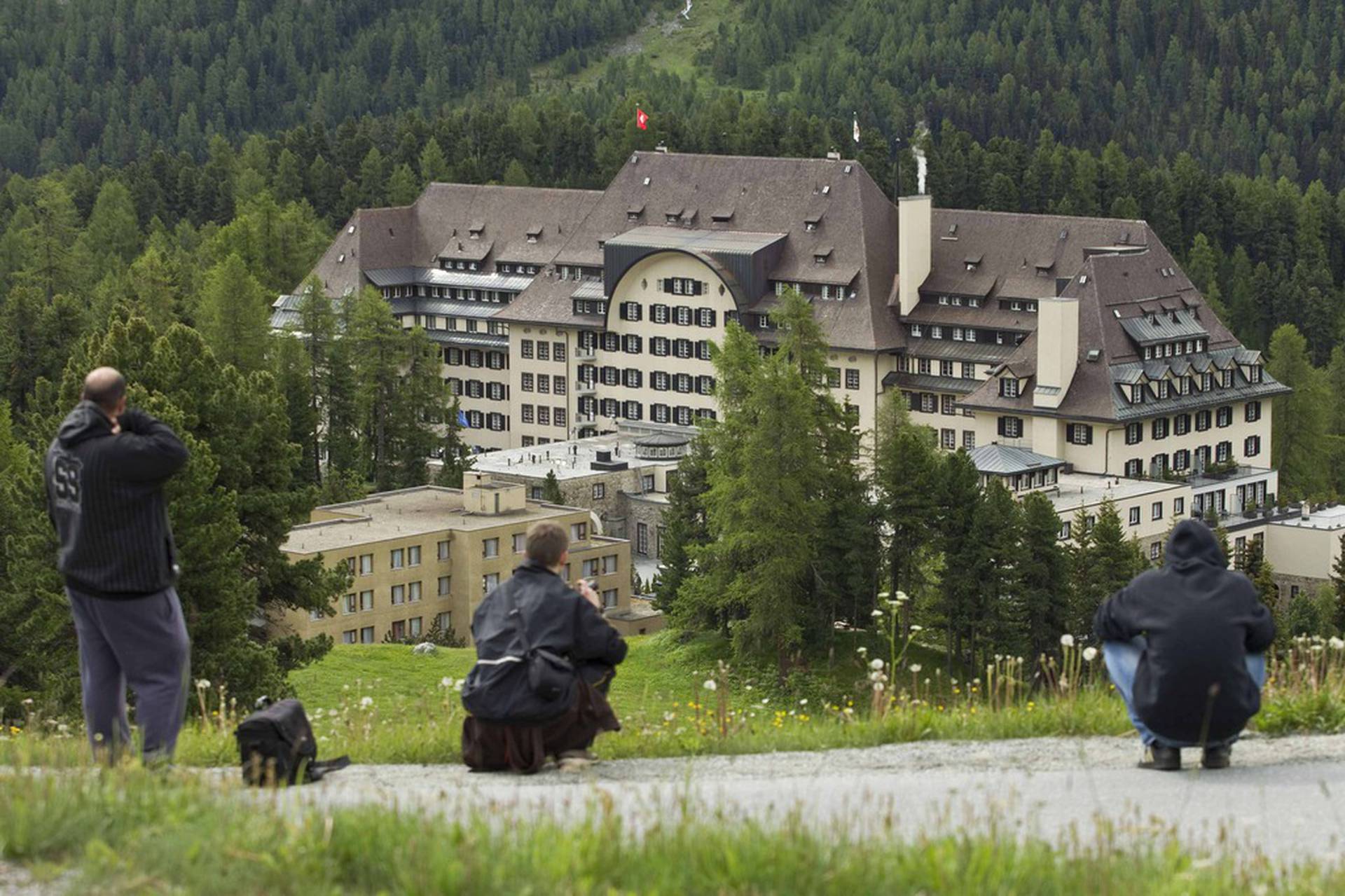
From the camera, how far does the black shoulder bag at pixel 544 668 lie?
53.8ft

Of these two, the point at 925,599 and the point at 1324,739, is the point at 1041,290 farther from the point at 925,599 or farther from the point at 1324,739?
the point at 1324,739

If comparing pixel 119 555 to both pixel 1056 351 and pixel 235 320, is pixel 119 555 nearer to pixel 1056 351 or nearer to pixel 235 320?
pixel 1056 351

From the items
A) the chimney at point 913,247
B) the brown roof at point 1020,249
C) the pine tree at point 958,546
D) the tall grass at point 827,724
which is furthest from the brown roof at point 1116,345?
the tall grass at point 827,724

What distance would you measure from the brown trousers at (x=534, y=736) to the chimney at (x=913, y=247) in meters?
97.7

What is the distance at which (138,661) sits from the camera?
53.4ft

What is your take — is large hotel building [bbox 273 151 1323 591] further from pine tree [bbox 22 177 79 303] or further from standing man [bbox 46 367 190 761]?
standing man [bbox 46 367 190 761]

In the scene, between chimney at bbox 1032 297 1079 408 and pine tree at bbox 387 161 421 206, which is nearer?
chimney at bbox 1032 297 1079 408

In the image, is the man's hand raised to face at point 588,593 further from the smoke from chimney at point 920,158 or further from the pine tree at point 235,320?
the smoke from chimney at point 920,158

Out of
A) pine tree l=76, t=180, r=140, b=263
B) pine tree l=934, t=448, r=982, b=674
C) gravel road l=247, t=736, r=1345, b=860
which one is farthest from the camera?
pine tree l=76, t=180, r=140, b=263

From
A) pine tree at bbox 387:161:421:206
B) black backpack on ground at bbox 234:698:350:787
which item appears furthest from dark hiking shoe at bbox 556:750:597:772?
pine tree at bbox 387:161:421:206

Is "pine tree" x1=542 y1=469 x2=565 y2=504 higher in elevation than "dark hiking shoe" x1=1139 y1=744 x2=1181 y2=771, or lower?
higher

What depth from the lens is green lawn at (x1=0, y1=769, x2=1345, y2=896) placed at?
11.9 meters

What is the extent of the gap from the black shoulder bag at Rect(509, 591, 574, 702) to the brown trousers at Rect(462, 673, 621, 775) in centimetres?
15

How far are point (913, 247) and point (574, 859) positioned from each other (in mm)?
103112
